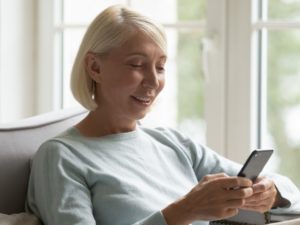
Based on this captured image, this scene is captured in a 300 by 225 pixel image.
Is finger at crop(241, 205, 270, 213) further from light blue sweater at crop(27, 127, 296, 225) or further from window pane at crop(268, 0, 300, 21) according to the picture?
window pane at crop(268, 0, 300, 21)

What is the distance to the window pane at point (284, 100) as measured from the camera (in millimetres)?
2254

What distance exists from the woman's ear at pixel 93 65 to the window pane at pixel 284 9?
0.78 metres

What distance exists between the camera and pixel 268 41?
230cm

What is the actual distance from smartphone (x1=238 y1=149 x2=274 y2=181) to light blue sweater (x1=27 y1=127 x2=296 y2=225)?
20 centimetres

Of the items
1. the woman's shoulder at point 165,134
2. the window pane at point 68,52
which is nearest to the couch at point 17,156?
the woman's shoulder at point 165,134

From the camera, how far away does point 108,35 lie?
169 cm

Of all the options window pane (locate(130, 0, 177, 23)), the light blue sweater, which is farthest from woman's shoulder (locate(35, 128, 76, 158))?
window pane (locate(130, 0, 177, 23))

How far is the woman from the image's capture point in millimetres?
1515

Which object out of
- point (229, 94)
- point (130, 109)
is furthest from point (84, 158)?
point (229, 94)

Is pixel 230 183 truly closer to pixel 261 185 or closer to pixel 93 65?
pixel 261 185

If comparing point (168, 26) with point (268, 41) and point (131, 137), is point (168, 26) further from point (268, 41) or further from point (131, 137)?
point (131, 137)

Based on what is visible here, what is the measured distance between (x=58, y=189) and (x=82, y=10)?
140 cm

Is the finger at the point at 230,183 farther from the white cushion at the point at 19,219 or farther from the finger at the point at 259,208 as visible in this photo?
the white cushion at the point at 19,219

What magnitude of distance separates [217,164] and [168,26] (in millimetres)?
736
